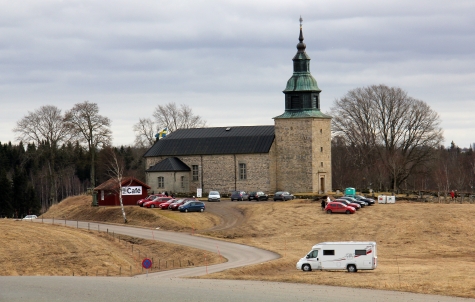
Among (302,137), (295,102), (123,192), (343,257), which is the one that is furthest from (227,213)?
(343,257)

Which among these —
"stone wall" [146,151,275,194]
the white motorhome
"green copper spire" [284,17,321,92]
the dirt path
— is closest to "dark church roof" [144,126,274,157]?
"stone wall" [146,151,275,194]

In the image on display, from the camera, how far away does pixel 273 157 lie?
86875 millimetres

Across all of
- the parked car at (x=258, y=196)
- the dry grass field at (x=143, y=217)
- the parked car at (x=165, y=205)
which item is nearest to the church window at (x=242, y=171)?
the parked car at (x=258, y=196)

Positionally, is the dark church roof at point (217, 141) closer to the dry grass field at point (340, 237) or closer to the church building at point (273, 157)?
the church building at point (273, 157)

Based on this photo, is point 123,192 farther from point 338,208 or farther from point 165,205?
point 338,208

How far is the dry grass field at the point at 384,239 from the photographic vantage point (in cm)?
4072

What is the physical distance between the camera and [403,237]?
203ft

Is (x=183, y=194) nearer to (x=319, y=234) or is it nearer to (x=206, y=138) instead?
(x=206, y=138)

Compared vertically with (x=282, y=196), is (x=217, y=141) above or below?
above

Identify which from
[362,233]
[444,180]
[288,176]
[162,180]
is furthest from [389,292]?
[444,180]

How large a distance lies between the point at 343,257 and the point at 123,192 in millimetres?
37336

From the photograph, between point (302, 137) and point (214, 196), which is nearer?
point (214, 196)

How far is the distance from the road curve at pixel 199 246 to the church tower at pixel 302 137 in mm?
23072

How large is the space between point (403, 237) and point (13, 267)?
28.3m
